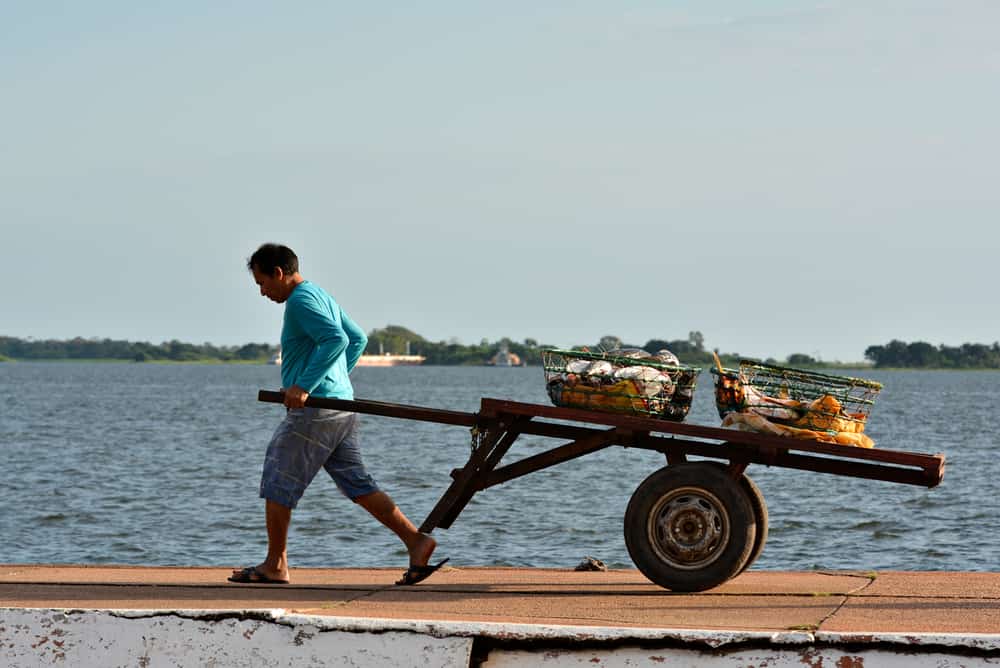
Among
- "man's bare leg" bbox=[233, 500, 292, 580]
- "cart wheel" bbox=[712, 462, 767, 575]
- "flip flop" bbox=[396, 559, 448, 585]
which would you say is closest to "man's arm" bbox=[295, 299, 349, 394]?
"man's bare leg" bbox=[233, 500, 292, 580]

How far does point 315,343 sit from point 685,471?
198 cm

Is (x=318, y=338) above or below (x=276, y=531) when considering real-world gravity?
above

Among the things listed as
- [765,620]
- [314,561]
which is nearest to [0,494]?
[314,561]

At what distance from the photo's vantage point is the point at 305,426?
809 cm

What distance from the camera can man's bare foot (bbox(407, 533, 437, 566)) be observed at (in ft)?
27.2

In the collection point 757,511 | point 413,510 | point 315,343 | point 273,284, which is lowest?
point 413,510

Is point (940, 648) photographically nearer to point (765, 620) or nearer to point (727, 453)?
point (765, 620)

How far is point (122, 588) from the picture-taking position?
7.84 meters

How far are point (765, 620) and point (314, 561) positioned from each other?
463 inches

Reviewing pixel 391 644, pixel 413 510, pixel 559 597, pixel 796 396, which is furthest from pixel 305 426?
pixel 413 510

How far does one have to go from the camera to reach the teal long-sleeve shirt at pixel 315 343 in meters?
8.02

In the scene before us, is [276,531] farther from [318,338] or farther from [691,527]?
[691,527]

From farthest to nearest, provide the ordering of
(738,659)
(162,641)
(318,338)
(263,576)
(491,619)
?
(263,576) → (318,338) → (491,619) → (162,641) → (738,659)

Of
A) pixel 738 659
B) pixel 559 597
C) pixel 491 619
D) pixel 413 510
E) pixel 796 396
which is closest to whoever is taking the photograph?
pixel 738 659
